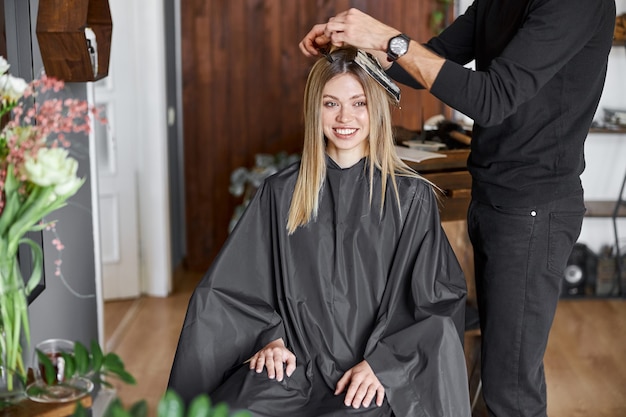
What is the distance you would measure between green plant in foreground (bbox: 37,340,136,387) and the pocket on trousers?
117 cm

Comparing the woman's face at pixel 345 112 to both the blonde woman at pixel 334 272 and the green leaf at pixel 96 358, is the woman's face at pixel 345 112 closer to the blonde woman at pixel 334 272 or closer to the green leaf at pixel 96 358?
the blonde woman at pixel 334 272

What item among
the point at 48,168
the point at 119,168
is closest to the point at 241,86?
the point at 119,168

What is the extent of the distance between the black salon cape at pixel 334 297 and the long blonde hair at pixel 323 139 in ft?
0.09

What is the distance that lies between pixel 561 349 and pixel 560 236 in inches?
73.9

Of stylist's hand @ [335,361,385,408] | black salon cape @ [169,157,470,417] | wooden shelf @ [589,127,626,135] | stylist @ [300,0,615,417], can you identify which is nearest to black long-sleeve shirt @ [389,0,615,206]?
stylist @ [300,0,615,417]

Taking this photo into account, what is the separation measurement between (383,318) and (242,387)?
0.40m

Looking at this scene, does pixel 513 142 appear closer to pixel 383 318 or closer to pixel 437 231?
pixel 437 231

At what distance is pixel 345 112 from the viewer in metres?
2.27

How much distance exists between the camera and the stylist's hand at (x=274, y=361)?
6.93ft

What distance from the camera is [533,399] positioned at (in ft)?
7.61

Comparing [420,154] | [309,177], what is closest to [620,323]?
[420,154]

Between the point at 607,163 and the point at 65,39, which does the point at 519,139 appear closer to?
the point at 65,39

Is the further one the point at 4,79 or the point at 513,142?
the point at 513,142

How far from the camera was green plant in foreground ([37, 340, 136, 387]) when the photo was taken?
57.5 inches
